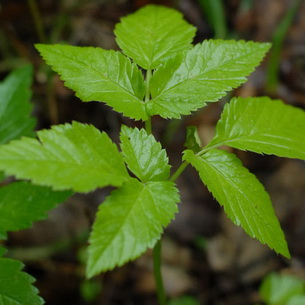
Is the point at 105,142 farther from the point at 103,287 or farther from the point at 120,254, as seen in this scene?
the point at 103,287

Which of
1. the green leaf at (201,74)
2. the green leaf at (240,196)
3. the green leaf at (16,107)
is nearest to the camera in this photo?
the green leaf at (240,196)

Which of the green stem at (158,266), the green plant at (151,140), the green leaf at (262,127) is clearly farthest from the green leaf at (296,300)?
the green leaf at (262,127)

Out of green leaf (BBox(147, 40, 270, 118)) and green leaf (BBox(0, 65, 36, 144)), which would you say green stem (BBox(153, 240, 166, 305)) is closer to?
green leaf (BBox(147, 40, 270, 118))

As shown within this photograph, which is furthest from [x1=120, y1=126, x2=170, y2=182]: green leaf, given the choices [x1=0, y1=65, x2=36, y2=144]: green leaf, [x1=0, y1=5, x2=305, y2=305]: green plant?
[x1=0, y1=65, x2=36, y2=144]: green leaf

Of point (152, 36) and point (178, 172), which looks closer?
point (178, 172)

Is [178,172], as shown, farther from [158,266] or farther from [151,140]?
[158,266]

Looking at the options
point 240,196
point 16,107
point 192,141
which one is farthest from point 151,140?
point 16,107

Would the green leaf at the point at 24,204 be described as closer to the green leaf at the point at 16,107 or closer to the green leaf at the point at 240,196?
the green leaf at the point at 16,107
